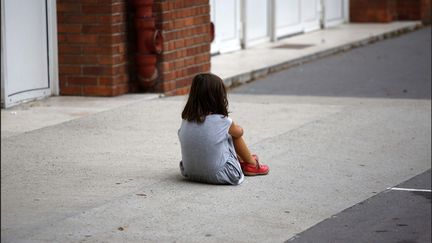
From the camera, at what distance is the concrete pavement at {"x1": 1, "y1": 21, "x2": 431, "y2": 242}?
6.40m

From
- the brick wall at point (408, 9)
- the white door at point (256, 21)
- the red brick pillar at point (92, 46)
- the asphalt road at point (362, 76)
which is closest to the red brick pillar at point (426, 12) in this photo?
the brick wall at point (408, 9)

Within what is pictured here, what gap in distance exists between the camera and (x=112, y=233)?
6.20 meters

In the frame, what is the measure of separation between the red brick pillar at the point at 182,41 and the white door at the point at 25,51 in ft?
4.13

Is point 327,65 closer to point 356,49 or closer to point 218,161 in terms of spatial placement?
point 356,49

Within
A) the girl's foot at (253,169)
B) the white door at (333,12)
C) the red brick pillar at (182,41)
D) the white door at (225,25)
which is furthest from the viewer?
the white door at (333,12)

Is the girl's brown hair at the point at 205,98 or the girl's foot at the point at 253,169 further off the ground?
the girl's brown hair at the point at 205,98

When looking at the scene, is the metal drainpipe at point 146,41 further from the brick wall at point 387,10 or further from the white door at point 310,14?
the brick wall at point 387,10

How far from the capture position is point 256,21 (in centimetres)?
1712

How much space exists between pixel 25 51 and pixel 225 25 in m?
5.57

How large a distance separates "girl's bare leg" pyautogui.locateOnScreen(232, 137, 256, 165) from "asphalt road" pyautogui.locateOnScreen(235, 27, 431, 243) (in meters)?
0.95

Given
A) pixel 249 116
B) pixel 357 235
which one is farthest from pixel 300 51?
pixel 357 235

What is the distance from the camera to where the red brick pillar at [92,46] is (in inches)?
440

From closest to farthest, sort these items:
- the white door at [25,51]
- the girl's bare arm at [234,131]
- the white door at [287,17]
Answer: the girl's bare arm at [234,131] → the white door at [25,51] → the white door at [287,17]

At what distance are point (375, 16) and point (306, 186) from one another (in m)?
13.9
